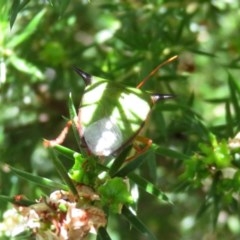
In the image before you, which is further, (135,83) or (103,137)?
(135,83)

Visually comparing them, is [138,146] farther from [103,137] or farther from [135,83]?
[135,83]

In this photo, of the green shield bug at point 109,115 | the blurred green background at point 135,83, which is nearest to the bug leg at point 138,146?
the green shield bug at point 109,115

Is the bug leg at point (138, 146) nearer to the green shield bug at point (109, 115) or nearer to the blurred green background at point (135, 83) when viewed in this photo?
the green shield bug at point (109, 115)

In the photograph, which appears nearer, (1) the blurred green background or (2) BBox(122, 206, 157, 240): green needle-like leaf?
(2) BBox(122, 206, 157, 240): green needle-like leaf

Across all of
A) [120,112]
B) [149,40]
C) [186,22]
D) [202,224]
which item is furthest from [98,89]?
[202,224]

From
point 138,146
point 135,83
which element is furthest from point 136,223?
point 135,83

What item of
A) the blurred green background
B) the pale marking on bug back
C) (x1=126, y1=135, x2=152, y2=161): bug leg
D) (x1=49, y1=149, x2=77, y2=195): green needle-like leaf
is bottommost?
the blurred green background

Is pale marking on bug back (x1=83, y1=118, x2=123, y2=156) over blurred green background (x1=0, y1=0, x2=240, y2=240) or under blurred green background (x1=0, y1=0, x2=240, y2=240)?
over

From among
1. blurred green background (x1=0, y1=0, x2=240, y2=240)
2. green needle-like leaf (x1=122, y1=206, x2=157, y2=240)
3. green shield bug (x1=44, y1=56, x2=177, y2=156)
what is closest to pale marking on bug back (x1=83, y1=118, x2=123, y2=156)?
green shield bug (x1=44, y1=56, x2=177, y2=156)

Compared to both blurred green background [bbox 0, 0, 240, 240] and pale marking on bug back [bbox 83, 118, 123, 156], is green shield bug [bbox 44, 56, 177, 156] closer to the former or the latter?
pale marking on bug back [bbox 83, 118, 123, 156]
